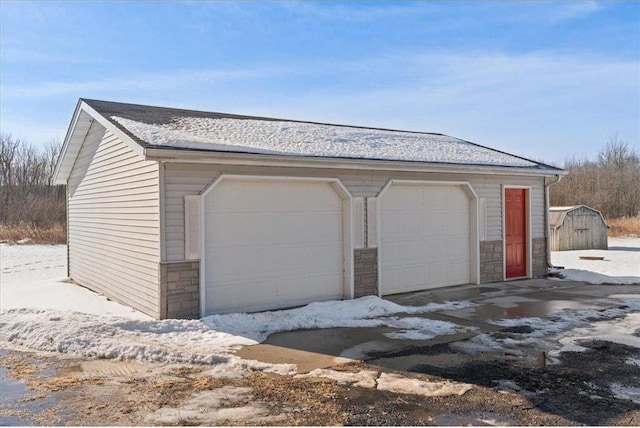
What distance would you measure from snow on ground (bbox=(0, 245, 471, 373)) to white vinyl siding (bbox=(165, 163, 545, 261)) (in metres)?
1.15

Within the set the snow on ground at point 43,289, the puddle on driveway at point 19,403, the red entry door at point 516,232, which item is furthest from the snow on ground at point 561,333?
the snow on ground at point 43,289

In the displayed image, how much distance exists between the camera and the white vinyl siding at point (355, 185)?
7445 millimetres

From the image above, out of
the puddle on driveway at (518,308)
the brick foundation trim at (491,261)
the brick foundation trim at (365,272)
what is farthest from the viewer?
the brick foundation trim at (491,261)

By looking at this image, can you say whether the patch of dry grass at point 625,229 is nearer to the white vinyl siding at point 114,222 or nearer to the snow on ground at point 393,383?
the white vinyl siding at point 114,222

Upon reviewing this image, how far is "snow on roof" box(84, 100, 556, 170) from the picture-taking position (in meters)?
8.01

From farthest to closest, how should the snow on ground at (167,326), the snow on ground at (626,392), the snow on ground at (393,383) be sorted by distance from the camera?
the snow on ground at (167,326) < the snow on ground at (393,383) < the snow on ground at (626,392)

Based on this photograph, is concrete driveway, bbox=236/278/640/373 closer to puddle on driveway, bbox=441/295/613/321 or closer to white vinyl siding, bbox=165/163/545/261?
puddle on driveway, bbox=441/295/613/321

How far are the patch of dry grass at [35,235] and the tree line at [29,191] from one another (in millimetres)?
1106

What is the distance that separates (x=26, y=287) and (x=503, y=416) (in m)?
10.4

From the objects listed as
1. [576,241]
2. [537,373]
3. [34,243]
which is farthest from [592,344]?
[34,243]

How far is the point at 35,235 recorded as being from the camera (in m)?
23.9

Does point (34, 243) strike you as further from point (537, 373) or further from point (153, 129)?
point (537, 373)

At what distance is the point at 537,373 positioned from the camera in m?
5.28

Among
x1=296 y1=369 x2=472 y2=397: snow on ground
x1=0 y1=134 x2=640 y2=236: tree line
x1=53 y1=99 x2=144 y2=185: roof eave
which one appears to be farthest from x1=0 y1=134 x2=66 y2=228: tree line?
x1=296 y1=369 x2=472 y2=397: snow on ground
